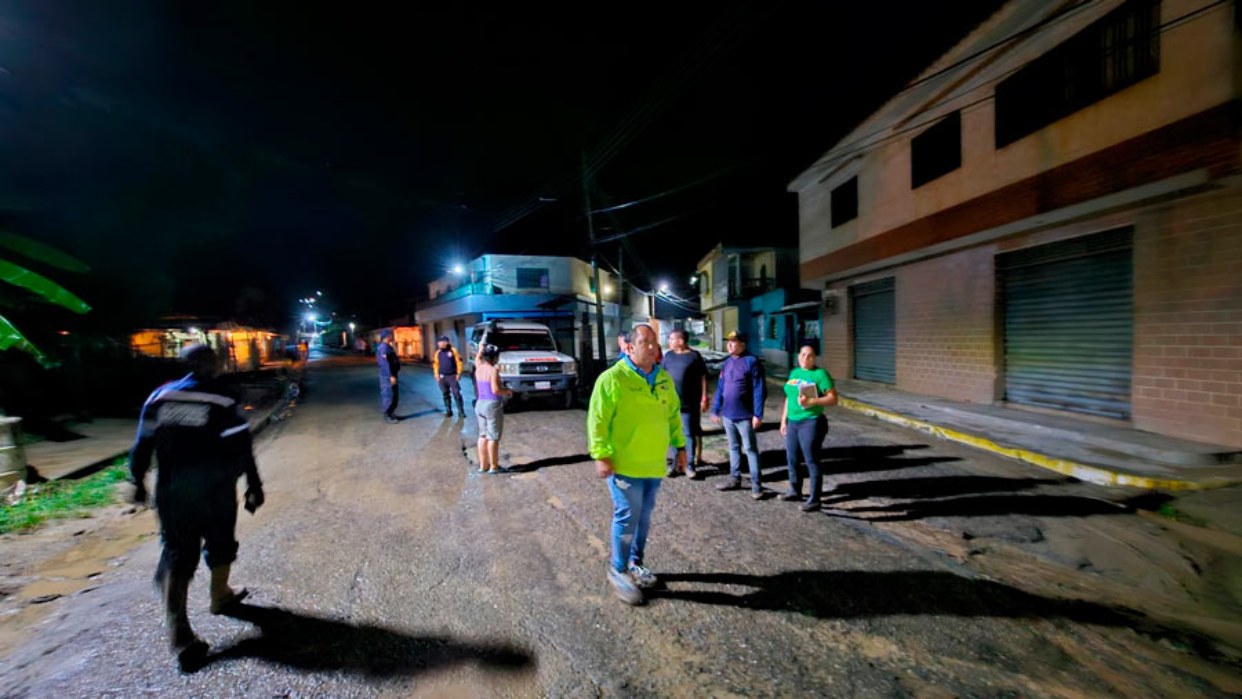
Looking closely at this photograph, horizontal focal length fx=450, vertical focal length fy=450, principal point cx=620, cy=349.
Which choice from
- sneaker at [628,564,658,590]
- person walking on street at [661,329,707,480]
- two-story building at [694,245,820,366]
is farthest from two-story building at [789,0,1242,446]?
sneaker at [628,564,658,590]

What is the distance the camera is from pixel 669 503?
4.93 meters

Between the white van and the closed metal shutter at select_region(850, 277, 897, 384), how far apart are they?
28.7 feet

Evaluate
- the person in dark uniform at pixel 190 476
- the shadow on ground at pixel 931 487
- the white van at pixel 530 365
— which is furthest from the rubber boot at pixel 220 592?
the white van at pixel 530 365

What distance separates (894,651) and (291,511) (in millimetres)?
5706

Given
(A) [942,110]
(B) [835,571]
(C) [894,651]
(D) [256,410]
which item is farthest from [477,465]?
(A) [942,110]

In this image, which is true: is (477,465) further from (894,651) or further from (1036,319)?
(1036,319)

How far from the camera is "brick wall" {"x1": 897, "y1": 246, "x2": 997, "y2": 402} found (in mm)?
9477

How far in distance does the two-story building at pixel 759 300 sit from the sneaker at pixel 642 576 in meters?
16.4

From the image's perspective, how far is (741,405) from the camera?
5059 mm

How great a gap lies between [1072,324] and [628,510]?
946cm

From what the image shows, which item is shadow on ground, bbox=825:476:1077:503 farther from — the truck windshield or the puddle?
the truck windshield

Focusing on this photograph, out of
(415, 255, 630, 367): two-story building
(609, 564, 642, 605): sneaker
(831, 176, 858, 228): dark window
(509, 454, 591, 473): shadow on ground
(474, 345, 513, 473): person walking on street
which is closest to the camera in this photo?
(609, 564, 642, 605): sneaker

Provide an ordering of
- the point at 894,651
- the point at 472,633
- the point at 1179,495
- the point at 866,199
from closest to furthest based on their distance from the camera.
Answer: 1. the point at 894,651
2. the point at 472,633
3. the point at 1179,495
4. the point at 866,199

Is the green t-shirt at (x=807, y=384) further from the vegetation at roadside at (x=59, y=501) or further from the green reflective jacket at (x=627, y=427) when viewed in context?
the vegetation at roadside at (x=59, y=501)
